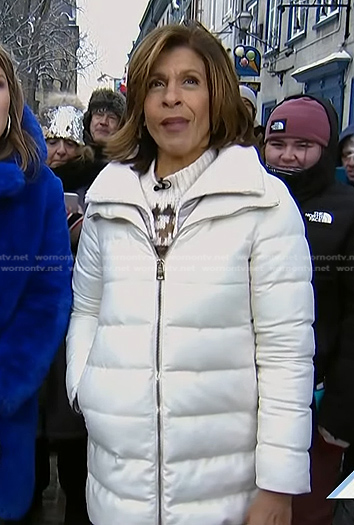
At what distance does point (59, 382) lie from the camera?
2178mm

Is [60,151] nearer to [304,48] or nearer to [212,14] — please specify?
[304,48]

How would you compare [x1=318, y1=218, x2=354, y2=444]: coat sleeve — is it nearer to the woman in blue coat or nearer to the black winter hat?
the woman in blue coat

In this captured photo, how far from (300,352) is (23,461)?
38.1 inches

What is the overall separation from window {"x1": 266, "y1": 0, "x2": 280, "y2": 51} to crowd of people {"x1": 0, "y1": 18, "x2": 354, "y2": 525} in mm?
13572

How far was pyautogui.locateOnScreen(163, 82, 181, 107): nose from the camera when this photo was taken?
5.20 feet

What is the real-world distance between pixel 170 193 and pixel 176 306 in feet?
1.06

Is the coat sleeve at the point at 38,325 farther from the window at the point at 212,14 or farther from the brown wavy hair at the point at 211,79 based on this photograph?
the window at the point at 212,14

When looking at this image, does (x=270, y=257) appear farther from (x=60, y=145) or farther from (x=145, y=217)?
(x=60, y=145)

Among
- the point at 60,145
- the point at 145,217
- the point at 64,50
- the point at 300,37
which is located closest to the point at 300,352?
the point at 145,217

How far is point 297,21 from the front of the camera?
42.4ft

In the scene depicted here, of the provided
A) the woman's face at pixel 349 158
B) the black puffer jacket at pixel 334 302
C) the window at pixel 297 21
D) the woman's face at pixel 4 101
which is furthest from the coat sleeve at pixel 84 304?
the window at pixel 297 21

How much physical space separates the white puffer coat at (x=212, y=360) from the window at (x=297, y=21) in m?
11.5

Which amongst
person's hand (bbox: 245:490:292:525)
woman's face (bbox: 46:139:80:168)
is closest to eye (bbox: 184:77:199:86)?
person's hand (bbox: 245:490:292:525)

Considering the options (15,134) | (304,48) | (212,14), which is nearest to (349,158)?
(15,134)
